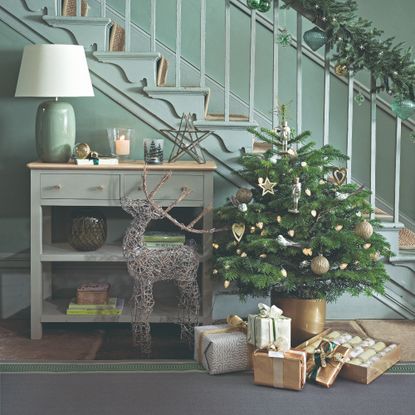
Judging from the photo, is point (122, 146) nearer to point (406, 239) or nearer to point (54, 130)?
point (54, 130)

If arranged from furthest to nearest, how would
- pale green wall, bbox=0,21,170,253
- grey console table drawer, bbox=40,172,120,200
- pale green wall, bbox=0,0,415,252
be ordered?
pale green wall, bbox=0,0,415,252 → pale green wall, bbox=0,21,170,253 → grey console table drawer, bbox=40,172,120,200

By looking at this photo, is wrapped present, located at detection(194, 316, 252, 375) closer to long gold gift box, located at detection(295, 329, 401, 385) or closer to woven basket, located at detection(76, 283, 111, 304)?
long gold gift box, located at detection(295, 329, 401, 385)

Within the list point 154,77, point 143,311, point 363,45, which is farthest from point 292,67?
point 143,311

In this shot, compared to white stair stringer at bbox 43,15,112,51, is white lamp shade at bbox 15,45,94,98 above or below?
below

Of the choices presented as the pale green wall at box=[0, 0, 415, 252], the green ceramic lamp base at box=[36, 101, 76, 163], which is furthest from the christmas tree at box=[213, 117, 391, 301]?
the pale green wall at box=[0, 0, 415, 252]

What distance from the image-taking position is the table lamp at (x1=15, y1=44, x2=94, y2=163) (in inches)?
151

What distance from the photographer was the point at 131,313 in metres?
3.97

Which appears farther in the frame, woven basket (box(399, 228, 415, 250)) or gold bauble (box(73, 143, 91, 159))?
woven basket (box(399, 228, 415, 250))

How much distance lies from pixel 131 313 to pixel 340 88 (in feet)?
6.76

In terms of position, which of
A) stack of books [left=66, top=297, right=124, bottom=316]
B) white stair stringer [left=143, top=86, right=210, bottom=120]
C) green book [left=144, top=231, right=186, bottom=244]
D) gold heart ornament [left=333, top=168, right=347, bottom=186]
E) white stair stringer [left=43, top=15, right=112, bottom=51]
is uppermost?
white stair stringer [left=43, top=15, right=112, bottom=51]

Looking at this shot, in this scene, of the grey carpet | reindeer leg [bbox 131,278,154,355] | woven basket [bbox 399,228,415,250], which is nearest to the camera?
the grey carpet

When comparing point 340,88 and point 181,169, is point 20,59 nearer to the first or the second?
point 181,169

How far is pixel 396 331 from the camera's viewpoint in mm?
4086

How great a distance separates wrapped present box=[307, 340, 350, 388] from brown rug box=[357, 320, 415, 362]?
54 centimetres
